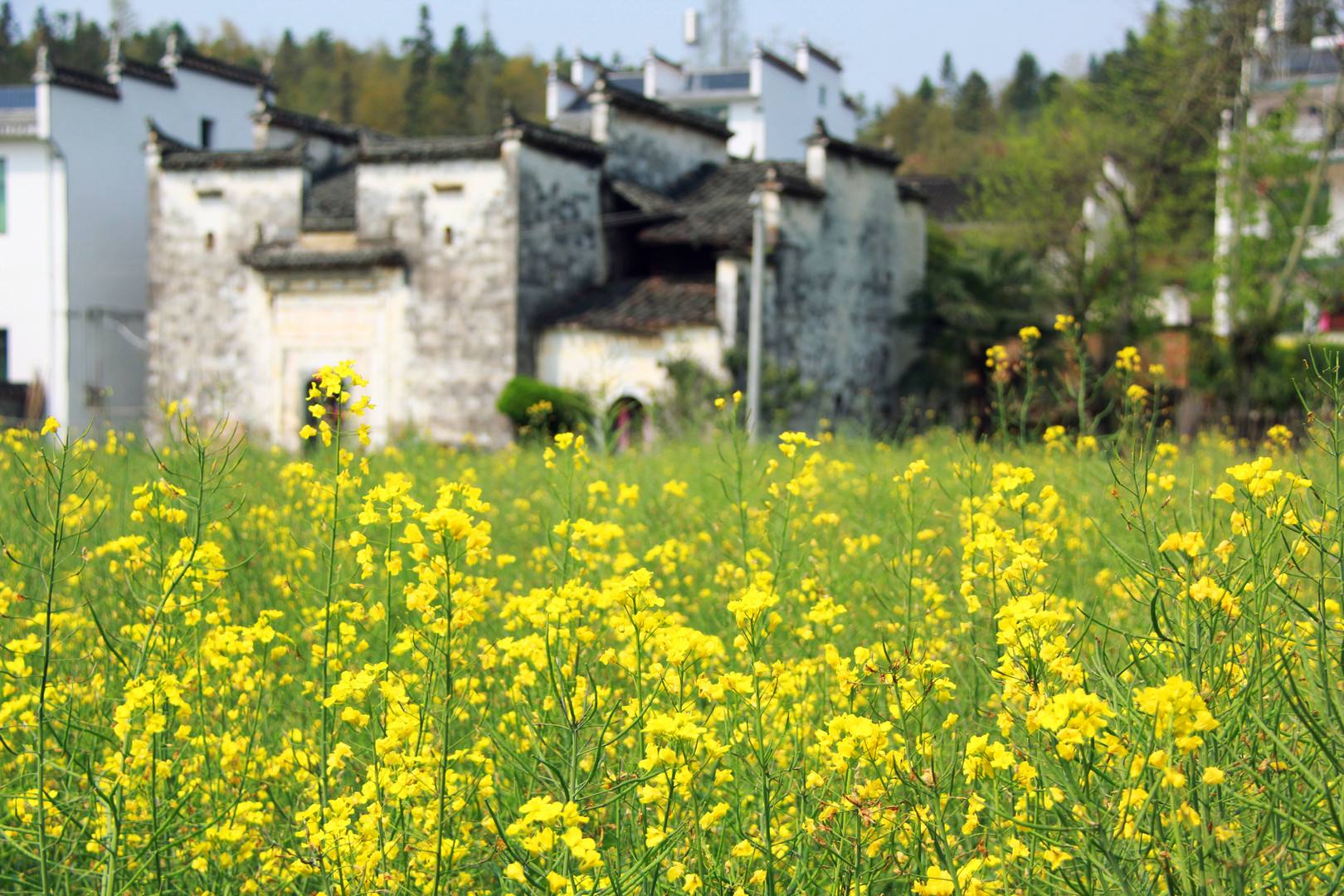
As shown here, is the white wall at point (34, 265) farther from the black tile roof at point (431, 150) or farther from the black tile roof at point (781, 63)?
the black tile roof at point (781, 63)

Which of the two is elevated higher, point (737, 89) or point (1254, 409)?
point (737, 89)

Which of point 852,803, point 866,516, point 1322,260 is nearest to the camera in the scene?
point 852,803

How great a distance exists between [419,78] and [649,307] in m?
35.6

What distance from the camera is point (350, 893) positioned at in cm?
262

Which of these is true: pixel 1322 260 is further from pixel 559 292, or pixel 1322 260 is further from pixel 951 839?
pixel 951 839

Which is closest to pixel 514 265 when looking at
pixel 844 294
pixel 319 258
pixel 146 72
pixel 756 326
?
pixel 319 258

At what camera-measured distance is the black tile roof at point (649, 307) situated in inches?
698

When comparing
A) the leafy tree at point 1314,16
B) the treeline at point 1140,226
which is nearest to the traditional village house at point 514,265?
the treeline at point 1140,226

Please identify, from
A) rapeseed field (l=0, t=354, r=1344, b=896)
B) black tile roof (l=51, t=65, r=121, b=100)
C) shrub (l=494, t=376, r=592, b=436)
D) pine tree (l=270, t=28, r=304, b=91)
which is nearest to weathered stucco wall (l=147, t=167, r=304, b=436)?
black tile roof (l=51, t=65, r=121, b=100)

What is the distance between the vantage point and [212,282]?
20797 mm

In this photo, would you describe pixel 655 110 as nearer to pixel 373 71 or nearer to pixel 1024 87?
pixel 373 71

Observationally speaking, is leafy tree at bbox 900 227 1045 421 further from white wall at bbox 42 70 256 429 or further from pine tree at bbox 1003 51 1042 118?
pine tree at bbox 1003 51 1042 118

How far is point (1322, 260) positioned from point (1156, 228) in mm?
2682

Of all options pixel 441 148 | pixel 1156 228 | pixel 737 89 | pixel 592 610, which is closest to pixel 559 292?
pixel 441 148
